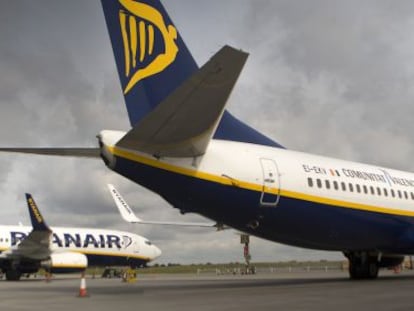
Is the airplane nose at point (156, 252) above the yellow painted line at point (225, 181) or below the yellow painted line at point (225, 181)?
below

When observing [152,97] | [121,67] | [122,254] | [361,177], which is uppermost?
[121,67]

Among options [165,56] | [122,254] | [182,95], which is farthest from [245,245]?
[182,95]

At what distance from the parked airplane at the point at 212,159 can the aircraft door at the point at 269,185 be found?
0.03 meters

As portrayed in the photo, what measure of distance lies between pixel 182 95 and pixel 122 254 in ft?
100.0

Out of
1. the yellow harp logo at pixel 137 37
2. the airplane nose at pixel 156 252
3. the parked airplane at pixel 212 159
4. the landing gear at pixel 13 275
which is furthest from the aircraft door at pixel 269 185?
the airplane nose at pixel 156 252

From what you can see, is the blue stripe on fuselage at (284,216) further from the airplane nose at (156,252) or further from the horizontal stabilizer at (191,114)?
the airplane nose at (156,252)

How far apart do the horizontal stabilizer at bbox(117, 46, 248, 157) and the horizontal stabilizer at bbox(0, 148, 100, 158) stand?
6.29ft

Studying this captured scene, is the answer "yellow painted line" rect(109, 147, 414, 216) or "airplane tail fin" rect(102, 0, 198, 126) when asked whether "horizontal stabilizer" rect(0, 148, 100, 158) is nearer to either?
"airplane tail fin" rect(102, 0, 198, 126)

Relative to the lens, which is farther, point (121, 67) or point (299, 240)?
point (299, 240)

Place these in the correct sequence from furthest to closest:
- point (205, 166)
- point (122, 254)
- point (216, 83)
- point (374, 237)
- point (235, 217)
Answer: point (122, 254)
point (374, 237)
point (235, 217)
point (205, 166)
point (216, 83)

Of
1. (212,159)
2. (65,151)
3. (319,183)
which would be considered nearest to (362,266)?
(319,183)

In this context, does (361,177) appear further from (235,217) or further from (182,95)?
(182,95)

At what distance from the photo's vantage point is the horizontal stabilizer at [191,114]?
8750 millimetres

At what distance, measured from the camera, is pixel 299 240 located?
16.0 metres
